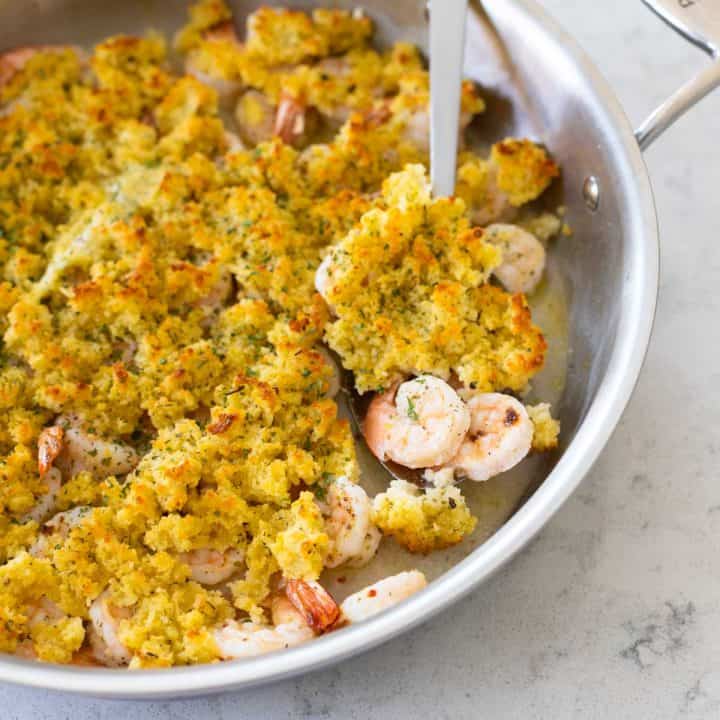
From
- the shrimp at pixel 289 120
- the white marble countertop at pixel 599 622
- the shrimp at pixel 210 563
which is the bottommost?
the white marble countertop at pixel 599 622

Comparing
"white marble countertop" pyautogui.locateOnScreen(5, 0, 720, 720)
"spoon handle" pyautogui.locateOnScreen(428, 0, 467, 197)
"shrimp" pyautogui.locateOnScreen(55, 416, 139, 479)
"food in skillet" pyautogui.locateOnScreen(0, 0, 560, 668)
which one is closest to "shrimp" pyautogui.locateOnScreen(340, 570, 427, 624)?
"food in skillet" pyautogui.locateOnScreen(0, 0, 560, 668)

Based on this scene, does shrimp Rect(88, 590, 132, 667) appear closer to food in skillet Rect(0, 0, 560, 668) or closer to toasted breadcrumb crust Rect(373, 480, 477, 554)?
food in skillet Rect(0, 0, 560, 668)

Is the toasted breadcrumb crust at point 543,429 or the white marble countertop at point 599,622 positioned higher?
the toasted breadcrumb crust at point 543,429

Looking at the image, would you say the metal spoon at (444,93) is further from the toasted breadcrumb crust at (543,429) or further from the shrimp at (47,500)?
the shrimp at (47,500)

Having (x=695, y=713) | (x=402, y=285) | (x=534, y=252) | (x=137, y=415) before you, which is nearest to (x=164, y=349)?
(x=137, y=415)

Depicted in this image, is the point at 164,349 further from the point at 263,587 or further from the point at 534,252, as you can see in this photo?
the point at 534,252

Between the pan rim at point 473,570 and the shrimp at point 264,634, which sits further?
the shrimp at point 264,634

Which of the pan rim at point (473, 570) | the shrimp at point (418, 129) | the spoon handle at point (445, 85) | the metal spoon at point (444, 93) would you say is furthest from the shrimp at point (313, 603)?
the shrimp at point (418, 129)

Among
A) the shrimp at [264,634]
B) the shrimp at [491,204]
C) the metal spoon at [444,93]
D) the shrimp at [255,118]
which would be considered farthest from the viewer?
the shrimp at [255,118]
